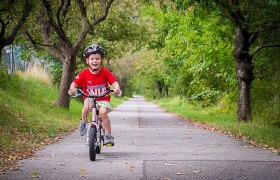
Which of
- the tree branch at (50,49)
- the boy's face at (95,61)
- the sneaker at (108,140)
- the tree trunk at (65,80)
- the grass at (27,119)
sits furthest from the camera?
the tree branch at (50,49)

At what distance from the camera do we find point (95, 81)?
8.88m

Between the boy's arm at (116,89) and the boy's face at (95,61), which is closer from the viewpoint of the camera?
the boy's arm at (116,89)

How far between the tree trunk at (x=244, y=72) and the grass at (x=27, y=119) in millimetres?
6192

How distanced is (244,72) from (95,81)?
10315 mm

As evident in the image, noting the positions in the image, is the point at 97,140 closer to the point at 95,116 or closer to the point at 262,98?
the point at 95,116

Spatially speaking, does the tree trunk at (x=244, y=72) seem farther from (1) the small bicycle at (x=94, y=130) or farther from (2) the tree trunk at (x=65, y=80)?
(1) the small bicycle at (x=94, y=130)

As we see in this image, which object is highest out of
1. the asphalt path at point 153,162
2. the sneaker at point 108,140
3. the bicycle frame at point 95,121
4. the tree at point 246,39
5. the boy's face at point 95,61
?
the tree at point 246,39

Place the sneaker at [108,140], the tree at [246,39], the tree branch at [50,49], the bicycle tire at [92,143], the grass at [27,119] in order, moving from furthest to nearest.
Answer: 1. the tree branch at [50,49]
2. the tree at [246,39]
3. the grass at [27,119]
4. the sneaker at [108,140]
5. the bicycle tire at [92,143]

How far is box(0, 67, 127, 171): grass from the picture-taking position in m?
10.0

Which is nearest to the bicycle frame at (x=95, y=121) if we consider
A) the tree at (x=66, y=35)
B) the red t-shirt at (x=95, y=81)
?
the red t-shirt at (x=95, y=81)

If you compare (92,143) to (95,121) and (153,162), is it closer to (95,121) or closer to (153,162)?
(95,121)

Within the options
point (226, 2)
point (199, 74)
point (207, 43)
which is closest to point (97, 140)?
point (226, 2)

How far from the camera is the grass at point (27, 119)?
10.0m

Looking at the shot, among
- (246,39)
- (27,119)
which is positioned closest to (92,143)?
(27,119)
